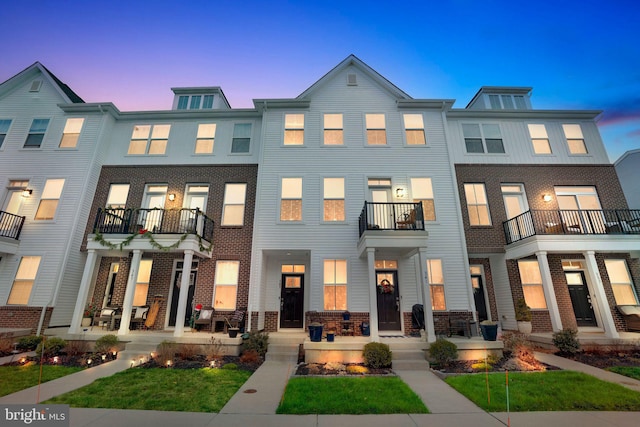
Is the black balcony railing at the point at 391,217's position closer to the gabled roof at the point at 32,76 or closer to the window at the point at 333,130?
the window at the point at 333,130

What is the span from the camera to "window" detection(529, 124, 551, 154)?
13188 mm

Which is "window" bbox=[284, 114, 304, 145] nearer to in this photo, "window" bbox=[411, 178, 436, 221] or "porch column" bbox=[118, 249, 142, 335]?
"window" bbox=[411, 178, 436, 221]

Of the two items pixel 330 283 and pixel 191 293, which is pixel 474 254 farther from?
pixel 191 293

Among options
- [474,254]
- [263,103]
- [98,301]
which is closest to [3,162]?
[98,301]

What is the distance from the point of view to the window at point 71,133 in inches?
514

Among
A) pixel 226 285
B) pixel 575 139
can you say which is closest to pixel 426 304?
pixel 226 285

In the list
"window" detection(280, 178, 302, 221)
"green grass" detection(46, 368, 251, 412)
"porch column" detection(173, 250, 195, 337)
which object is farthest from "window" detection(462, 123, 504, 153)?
"porch column" detection(173, 250, 195, 337)

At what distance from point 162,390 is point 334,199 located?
8.53 metres

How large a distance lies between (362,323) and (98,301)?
11474 millimetres

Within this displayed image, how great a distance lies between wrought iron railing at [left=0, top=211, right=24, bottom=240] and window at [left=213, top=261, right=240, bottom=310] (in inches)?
353

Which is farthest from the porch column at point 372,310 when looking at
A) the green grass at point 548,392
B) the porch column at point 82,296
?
the porch column at point 82,296

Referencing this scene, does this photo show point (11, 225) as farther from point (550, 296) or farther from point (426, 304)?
point (550, 296)

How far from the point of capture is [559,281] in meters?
11.6

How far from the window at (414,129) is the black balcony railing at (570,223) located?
216 inches
